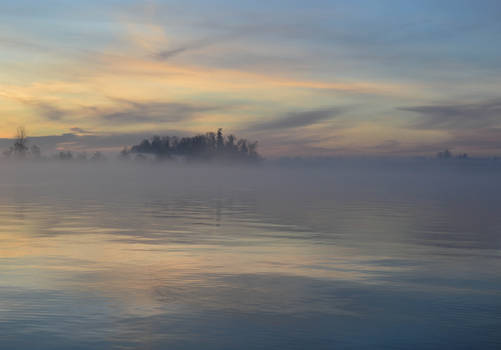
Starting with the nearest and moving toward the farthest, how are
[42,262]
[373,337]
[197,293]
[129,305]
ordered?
1. [373,337]
2. [129,305]
3. [197,293]
4. [42,262]

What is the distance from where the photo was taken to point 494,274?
21250 mm

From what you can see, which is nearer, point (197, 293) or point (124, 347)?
point (124, 347)

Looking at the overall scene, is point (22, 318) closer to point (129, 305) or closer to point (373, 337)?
point (129, 305)

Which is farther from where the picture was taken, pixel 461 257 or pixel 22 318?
pixel 461 257

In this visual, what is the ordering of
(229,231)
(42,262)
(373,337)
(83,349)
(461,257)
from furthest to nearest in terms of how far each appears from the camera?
1. (229,231)
2. (461,257)
3. (42,262)
4. (373,337)
5. (83,349)

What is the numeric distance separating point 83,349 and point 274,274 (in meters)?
9.26

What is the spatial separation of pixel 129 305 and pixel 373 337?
19.6ft

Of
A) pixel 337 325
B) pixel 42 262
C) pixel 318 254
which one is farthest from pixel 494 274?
pixel 42 262

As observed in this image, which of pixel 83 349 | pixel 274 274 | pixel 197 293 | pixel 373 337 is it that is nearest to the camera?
pixel 83 349

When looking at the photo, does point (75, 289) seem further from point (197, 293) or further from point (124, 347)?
point (124, 347)

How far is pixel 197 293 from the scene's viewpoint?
17.4 metres

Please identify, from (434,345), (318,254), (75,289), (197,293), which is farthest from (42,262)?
(434,345)

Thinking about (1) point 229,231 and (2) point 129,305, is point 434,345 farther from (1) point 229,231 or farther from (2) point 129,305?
(1) point 229,231

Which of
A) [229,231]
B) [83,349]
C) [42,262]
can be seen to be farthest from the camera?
[229,231]
